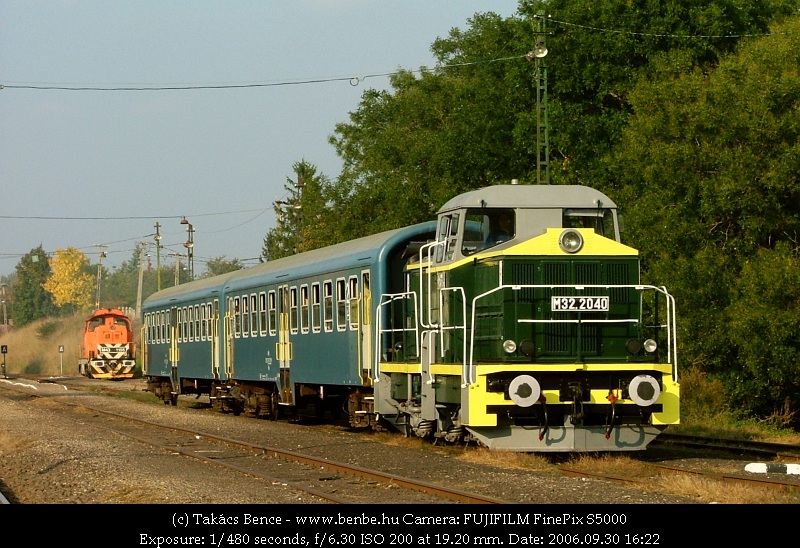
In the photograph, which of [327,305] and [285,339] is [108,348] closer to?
[285,339]

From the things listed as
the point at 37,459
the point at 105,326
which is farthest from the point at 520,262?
the point at 105,326

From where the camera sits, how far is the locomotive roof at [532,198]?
1464 cm

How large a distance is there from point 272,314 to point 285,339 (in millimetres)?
1066

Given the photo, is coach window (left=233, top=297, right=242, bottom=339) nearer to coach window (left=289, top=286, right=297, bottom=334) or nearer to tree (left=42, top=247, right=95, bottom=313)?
coach window (left=289, top=286, right=297, bottom=334)

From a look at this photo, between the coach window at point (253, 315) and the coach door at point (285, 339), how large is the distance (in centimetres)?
167

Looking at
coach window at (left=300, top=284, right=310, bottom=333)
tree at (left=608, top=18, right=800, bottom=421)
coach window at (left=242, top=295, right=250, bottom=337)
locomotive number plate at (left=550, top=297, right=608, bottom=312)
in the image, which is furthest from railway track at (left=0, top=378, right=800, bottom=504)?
coach window at (left=242, top=295, right=250, bottom=337)

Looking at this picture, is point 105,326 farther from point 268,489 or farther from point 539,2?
point 268,489

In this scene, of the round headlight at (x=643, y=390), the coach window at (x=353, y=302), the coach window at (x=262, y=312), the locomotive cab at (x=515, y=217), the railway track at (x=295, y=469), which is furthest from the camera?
the coach window at (x=262, y=312)

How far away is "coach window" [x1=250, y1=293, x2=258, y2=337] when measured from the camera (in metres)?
24.7

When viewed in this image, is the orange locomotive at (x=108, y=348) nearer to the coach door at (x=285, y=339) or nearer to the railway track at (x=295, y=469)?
the railway track at (x=295, y=469)

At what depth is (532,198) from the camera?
48.3 feet

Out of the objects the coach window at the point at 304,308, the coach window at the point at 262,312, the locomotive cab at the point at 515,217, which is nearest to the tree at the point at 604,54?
the coach window at the point at 262,312

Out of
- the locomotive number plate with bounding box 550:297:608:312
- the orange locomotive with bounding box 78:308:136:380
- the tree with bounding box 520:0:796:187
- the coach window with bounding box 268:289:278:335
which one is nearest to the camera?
the locomotive number plate with bounding box 550:297:608:312

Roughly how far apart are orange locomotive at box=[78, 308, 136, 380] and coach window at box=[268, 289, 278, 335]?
37.7 metres
